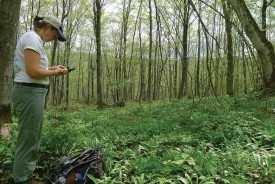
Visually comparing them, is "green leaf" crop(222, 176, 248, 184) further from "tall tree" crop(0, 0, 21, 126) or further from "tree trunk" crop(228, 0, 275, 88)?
"tree trunk" crop(228, 0, 275, 88)

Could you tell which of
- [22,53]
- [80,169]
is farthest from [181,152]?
Answer: [22,53]

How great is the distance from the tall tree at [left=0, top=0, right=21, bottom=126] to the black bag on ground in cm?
266

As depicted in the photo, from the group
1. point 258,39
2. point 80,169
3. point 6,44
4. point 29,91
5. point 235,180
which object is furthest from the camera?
point 258,39

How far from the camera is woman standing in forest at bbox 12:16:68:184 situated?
11.3 ft

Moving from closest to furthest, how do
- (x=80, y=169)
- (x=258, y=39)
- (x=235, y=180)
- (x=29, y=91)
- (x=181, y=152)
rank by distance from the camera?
(x=235, y=180), (x=29, y=91), (x=80, y=169), (x=181, y=152), (x=258, y=39)

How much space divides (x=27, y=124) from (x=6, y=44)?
2.92m

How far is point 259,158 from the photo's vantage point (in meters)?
3.87

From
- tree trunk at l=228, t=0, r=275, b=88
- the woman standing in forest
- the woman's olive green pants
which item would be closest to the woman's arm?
the woman standing in forest

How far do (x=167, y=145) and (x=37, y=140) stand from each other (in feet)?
7.49

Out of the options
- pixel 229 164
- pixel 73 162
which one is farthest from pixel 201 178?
pixel 73 162

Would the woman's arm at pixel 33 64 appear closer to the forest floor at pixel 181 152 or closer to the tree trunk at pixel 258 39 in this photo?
the forest floor at pixel 181 152

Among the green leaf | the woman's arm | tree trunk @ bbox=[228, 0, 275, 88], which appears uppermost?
tree trunk @ bbox=[228, 0, 275, 88]

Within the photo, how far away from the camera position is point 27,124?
11.5ft

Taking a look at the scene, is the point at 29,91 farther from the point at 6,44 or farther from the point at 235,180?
the point at 6,44
